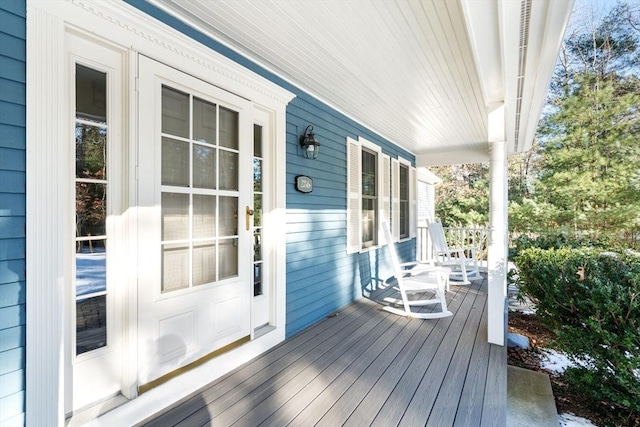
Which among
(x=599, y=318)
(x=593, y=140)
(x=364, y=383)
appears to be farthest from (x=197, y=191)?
(x=593, y=140)

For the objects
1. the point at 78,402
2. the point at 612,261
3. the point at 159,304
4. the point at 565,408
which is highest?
the point at 612,261

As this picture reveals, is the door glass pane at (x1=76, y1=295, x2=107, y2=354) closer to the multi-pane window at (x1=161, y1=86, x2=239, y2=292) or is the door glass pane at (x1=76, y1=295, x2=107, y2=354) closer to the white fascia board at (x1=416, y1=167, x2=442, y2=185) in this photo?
the multi-pane window at (x1=161, y1=86, x2=239, y2=292)

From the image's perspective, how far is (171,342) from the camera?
6.86 ft

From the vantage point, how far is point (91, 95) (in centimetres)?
178

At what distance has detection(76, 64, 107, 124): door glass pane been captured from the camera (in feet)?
5.66

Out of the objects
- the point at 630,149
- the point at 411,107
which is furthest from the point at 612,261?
the point at 630,149

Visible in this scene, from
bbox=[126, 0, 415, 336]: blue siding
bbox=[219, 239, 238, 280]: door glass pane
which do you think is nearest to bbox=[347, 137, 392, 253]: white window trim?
bbox=[126, 0, 415, 336]: blue siding

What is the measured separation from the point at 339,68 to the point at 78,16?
76.9 inches

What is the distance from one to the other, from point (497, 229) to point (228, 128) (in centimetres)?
274

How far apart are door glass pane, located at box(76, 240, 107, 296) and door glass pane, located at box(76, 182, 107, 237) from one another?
0.07 m

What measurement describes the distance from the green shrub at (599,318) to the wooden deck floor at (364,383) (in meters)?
0.55

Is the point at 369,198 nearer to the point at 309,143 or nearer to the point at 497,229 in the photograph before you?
the point at 309,143

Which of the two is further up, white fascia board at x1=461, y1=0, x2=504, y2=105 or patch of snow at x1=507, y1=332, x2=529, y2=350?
white fascia board at x1=461, y1=0, x2=504, y2=105

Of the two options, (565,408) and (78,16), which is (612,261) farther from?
(78,16)
